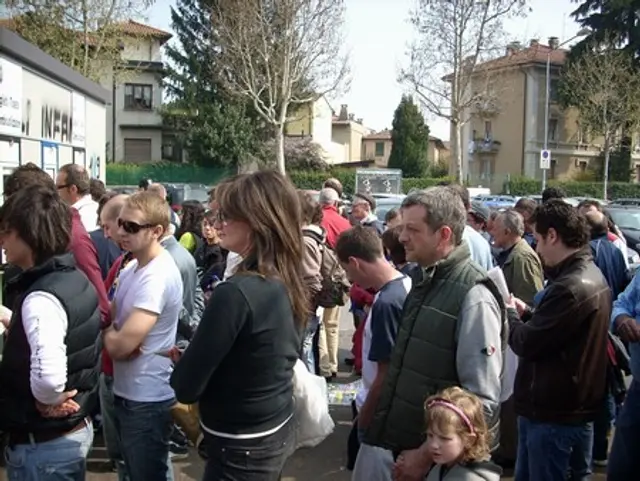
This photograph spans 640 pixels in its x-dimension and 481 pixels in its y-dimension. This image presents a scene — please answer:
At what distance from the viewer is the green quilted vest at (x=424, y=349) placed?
106 inches

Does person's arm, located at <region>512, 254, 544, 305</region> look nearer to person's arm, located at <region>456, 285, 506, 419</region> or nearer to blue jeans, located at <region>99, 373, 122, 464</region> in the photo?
person's arm, located at <region>456, 285, 506, 419</region>

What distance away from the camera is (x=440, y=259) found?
2809 mm

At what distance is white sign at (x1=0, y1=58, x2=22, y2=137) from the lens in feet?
20.8

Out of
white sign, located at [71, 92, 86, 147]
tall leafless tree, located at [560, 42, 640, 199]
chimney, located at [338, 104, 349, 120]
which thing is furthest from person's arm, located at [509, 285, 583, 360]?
chimney, located at [338, 104, 349, 120]

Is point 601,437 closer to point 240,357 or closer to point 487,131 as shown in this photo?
point 240,357

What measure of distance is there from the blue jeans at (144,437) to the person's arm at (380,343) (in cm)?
93

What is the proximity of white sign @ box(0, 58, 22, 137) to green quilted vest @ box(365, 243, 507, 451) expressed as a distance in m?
4.96

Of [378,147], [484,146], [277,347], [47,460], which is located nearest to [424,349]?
[277,347]

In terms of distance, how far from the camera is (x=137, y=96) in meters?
46.5

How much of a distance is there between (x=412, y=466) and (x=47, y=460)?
1467 millimetres

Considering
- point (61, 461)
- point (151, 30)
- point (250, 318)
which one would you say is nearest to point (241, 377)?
point (250, 318)

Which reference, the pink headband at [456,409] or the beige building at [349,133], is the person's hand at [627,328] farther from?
the beige building at [349,133]

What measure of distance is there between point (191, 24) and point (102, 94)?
32094 mm

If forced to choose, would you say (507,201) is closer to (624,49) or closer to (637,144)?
(624,49)
